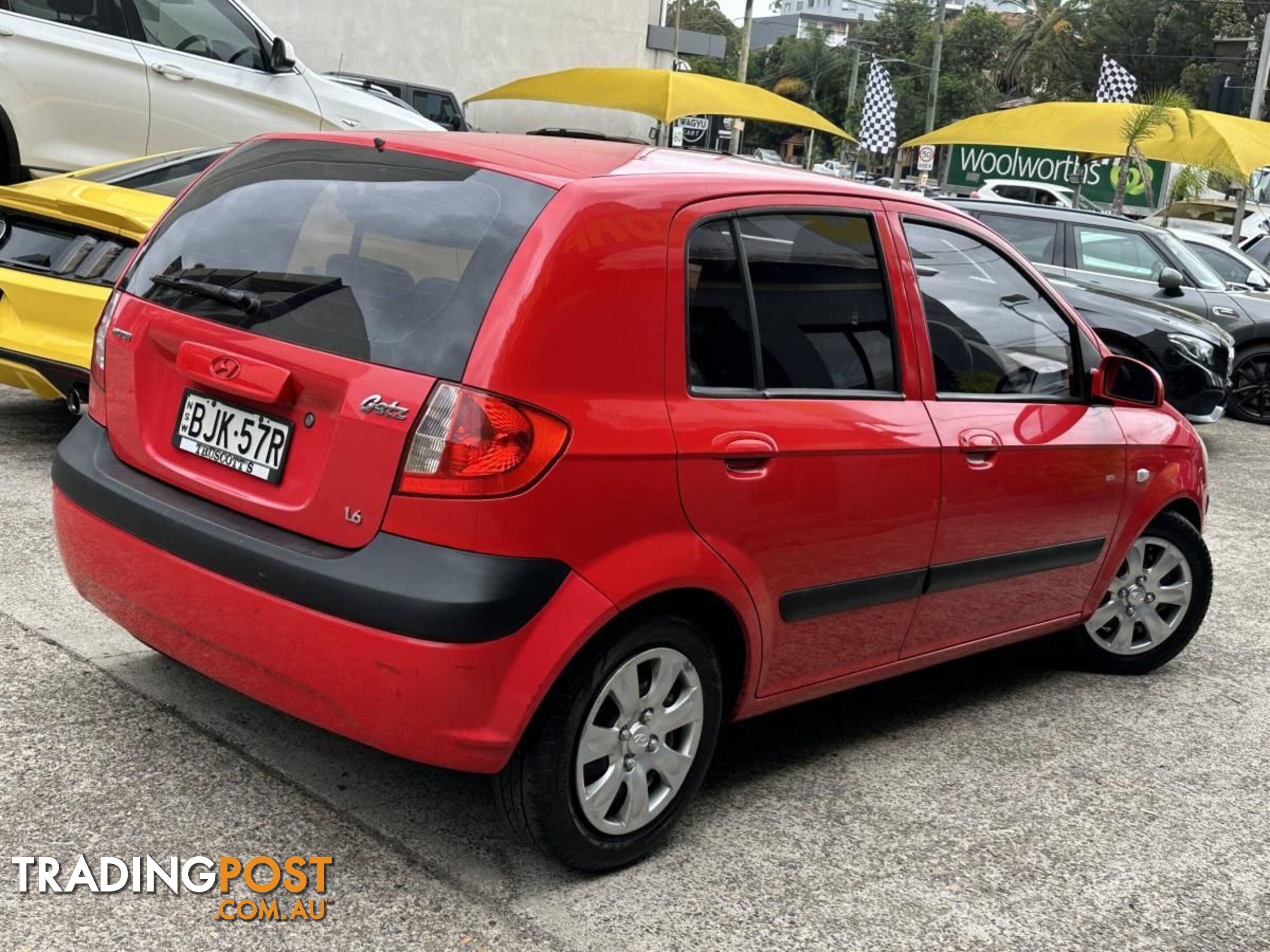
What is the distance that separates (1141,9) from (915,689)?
2422 inches

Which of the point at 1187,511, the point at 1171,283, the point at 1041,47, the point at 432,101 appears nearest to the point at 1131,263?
the point at 1171,283

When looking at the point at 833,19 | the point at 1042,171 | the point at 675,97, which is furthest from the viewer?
the point at 833,19

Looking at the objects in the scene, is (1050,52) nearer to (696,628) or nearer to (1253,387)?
(1253,387)

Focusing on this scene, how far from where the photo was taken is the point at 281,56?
9.24 meters

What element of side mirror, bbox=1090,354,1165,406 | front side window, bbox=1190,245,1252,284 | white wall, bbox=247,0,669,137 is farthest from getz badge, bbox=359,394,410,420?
white wall, bbox=247,0,669,137

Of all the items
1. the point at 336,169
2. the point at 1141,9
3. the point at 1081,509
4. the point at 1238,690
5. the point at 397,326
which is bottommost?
the point at 1238,690

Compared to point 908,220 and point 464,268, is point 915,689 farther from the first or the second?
point 464,268

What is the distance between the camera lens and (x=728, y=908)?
10.1ft

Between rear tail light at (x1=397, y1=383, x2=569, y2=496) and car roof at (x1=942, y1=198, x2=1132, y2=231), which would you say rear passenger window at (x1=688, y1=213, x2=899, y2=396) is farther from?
car roof at (x1=942, y1=198, x2=1132, y2=231)

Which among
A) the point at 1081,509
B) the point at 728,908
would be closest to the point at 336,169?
the point at 728,908

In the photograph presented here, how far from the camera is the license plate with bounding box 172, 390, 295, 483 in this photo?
3010 millimetres

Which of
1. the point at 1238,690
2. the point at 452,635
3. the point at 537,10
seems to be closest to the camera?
the point at 452,635

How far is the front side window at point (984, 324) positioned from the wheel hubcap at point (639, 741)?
1.25 m

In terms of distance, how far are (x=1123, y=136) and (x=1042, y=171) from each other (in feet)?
48.8
